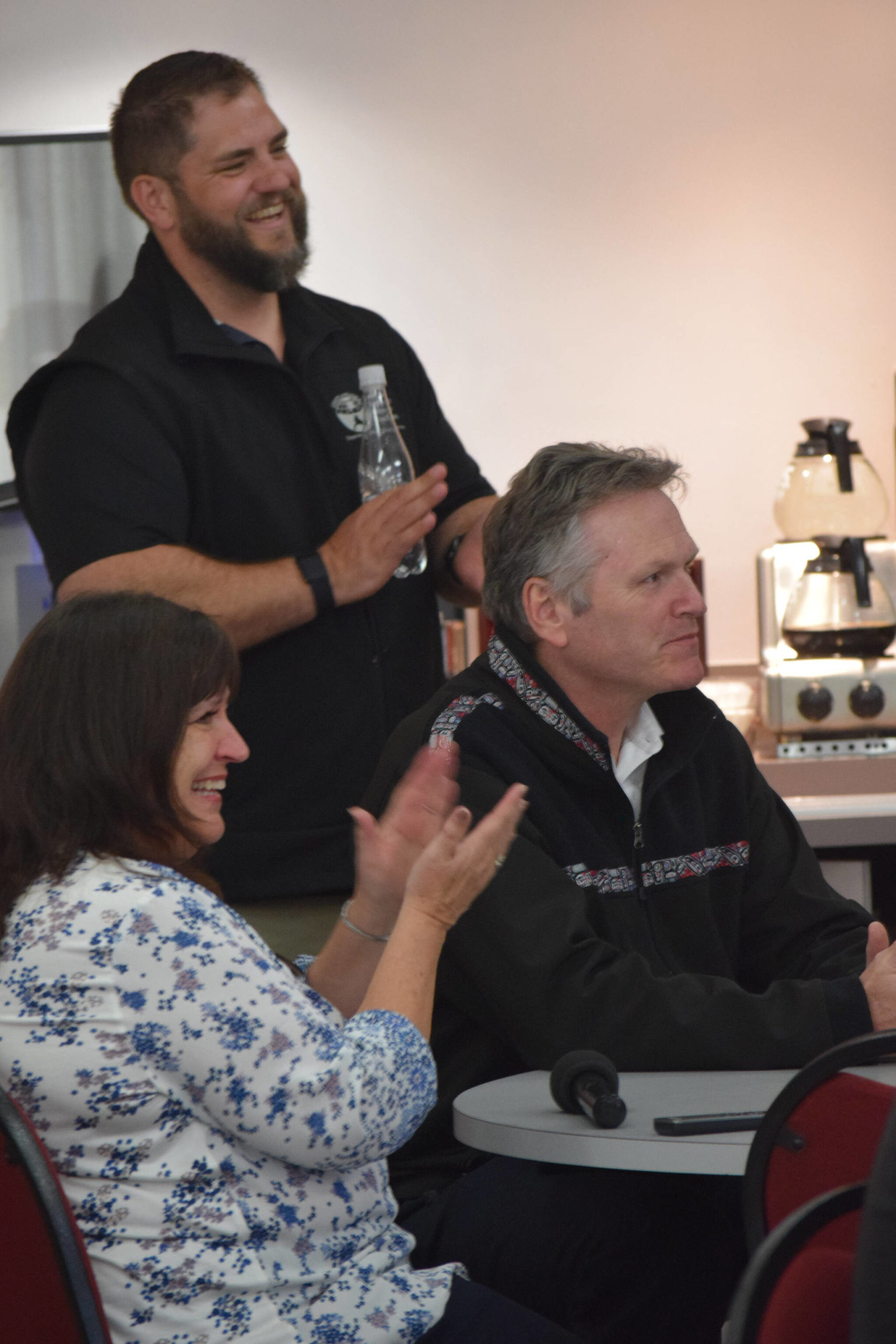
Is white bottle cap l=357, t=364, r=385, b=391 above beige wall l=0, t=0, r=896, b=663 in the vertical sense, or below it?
below

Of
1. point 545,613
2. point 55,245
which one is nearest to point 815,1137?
point 545,613

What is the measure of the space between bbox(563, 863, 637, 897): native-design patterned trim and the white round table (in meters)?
0.26

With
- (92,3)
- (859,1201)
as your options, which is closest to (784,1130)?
(859,1201)

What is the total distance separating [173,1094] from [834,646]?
6.59 feet

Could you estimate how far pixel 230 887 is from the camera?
216 centimetres

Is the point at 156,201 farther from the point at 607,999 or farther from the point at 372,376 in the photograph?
the point at 607,999

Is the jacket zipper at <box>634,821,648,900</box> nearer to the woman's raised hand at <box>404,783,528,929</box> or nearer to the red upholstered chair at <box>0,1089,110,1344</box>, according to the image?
the woman's raised hand at <box>404,783,528,929</box>

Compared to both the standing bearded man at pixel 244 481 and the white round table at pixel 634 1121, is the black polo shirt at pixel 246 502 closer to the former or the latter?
the standing bearded man at pixel 244 481

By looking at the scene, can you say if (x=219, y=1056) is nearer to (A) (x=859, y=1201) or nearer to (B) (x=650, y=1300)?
(A) (x=859, y=1201)

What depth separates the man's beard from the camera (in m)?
2.22

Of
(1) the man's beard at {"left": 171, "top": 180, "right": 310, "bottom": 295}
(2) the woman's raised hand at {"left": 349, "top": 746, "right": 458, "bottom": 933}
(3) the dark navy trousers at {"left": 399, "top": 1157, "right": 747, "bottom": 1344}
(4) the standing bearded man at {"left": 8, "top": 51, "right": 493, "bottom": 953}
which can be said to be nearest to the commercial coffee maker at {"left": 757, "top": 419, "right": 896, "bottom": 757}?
(4) the standing bearded man at {"left": 8, "top": 51, "right": 493, "bottom": 953}

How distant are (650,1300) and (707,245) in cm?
314

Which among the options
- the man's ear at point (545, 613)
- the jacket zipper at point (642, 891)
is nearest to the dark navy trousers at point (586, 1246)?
the jacket zipper at point (642, 891)

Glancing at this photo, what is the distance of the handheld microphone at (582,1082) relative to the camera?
4.30 ft
